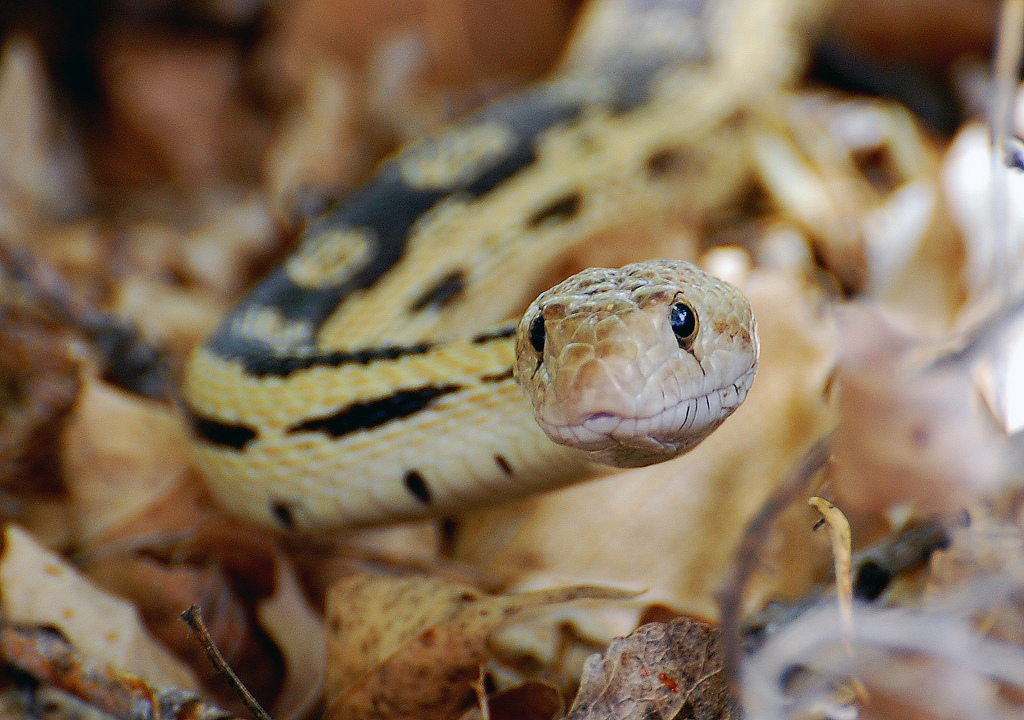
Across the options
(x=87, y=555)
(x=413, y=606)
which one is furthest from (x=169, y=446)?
(x=413, y=606)

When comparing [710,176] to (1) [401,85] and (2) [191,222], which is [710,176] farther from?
(2) [191,222]

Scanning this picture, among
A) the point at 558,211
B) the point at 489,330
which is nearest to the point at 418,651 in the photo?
the point at 489,330

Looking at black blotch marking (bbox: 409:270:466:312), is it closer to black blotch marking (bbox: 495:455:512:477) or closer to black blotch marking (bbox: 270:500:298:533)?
black blotch marking (bbox: 270:500:298:533)

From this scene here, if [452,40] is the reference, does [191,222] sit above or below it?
below

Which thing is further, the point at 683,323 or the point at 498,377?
the point at 498,377

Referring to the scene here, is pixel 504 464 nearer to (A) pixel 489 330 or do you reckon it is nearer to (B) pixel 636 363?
(A) pixel 489 330

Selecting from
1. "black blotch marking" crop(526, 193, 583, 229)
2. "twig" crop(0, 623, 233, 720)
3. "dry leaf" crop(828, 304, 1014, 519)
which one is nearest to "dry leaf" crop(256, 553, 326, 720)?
"twig" crop(0, 623, 233, 720)

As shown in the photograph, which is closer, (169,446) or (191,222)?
(169,446)
